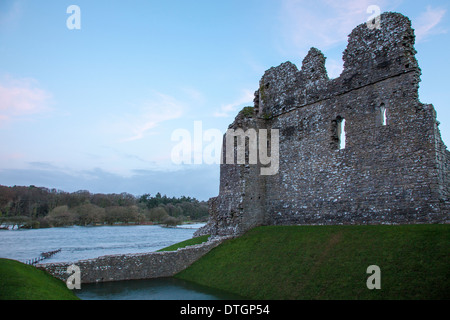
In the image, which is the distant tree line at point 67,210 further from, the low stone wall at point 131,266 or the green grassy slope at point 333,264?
the green grassy slope at point 333,264

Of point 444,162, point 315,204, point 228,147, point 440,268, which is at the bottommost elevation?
point 440,268

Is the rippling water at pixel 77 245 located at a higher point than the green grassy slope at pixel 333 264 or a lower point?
lower

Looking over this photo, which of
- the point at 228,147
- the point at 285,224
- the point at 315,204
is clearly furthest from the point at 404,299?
the point at 228,147

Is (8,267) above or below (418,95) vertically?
below

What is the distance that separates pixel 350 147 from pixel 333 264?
20.6 feet

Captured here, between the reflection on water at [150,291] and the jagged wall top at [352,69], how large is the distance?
36.2ft

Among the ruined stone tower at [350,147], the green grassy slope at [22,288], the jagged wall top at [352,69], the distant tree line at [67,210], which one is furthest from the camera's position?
the distant tree line at [67,210]

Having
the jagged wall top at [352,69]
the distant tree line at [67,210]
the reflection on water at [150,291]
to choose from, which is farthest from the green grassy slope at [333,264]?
the distant tree line at [67,210]

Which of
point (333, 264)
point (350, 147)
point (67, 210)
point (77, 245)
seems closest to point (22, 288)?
point (333, 264)

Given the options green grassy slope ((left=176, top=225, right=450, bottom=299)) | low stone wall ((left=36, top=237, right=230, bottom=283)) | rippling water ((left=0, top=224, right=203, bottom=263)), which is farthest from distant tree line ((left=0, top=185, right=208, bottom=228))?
green grassy slope ((left=176, top=225, right=450, bottom=299))

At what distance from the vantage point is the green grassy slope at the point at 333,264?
351 inches
